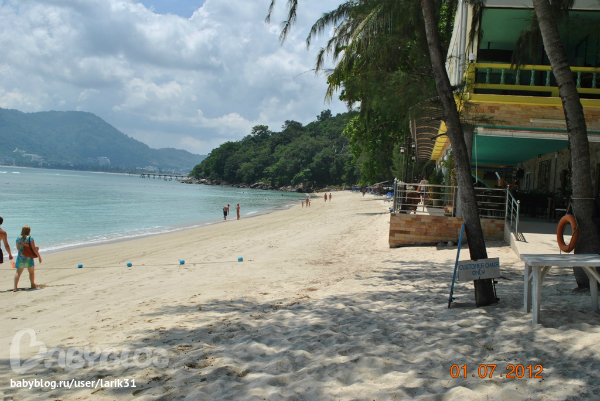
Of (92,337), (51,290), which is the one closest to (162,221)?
(51,290)

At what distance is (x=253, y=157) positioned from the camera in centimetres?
13850

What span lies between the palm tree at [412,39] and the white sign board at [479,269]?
20 centimetres

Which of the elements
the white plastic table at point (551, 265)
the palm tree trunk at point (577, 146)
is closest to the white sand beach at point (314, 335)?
the white plastic table at point (551, 265)

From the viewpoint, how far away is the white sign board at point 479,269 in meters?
4.52

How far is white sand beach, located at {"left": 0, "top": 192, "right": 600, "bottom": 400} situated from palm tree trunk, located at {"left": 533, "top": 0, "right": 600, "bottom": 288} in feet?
2.19

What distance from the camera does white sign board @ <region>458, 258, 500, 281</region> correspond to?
14.8 feet

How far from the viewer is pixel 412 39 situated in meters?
7.73

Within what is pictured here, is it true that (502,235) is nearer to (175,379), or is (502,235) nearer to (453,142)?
(453,142)

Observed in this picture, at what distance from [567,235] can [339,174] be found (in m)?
94.3

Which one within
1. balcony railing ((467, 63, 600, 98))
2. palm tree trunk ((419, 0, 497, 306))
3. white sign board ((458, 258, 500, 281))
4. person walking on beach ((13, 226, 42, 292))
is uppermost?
balcony railing ((467, 63, 600, 98))
